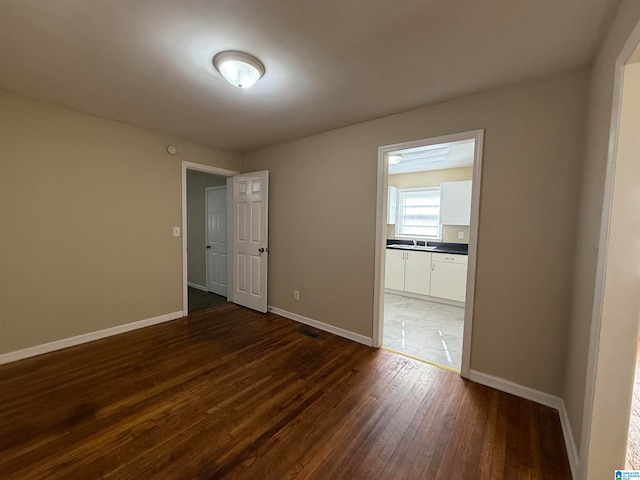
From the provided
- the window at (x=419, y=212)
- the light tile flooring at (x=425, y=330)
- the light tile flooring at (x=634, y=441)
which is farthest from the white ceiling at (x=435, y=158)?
the light tile flooring at (x=634, y=441)

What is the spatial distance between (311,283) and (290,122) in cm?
200

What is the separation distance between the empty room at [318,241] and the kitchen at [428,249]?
11 centimetres

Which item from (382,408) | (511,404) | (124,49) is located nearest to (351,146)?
(124,49)

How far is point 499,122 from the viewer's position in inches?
84.7

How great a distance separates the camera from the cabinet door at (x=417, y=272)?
4703mm

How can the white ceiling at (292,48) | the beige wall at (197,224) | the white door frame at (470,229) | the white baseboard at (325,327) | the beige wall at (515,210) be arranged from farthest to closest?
the beige wall at (197,224), the white baseboard at (325,327), the white door frame at (470,229), the beige wall at (515,210), the white ceiling at (292,48)

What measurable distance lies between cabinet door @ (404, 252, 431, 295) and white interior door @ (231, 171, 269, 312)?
2.66 m

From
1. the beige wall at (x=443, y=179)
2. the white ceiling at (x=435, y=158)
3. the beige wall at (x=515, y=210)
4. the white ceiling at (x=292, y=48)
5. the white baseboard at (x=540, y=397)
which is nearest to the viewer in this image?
the white ceiling at (x=292, y=48)

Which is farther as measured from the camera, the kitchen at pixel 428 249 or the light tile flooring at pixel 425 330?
the kitchen at pixel 428 249

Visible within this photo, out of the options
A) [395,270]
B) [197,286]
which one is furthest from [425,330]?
[197,286]

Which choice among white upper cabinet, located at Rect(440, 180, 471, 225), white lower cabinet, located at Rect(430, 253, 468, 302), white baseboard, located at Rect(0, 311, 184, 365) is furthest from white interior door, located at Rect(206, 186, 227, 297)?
white upper cabinet, located at Rect(440, 180, 471, 225)

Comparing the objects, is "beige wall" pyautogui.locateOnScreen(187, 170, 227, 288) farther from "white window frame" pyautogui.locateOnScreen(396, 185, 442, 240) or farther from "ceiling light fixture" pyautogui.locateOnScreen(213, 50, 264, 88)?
"white window frame" pyautogui.locateOnScreen(396, 185, 442, 240)

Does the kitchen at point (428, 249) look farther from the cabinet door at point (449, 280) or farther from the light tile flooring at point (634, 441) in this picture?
the light tile flooring at point (634, 441)

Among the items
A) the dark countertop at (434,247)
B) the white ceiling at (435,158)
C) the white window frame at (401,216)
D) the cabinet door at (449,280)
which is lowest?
the cabinet door at (449,280)
